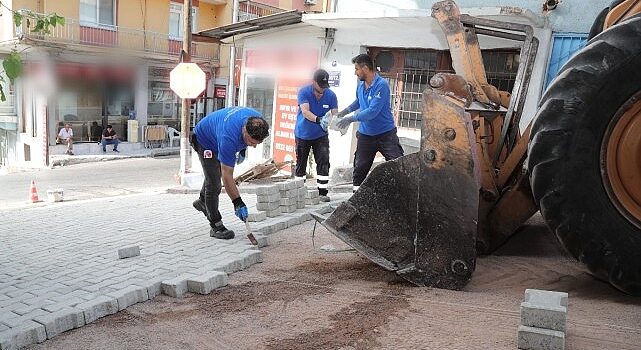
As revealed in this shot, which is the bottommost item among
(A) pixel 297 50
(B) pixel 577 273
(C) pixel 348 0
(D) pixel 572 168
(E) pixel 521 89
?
(B) pixel 577 273

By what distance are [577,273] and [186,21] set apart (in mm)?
11460

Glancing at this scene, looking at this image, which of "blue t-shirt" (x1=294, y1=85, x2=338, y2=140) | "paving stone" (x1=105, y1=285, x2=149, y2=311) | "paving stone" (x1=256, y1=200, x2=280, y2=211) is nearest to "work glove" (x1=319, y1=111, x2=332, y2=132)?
"blue t-shirt" (x1=294, y1=85, x2=338, y2=140)

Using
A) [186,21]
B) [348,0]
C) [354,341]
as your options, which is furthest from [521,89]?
[186,21]

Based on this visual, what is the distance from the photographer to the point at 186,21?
13.0 metres

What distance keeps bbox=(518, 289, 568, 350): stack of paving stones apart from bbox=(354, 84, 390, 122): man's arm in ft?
11.1

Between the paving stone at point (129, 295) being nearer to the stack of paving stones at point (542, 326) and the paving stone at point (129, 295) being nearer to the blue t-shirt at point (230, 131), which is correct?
the blue t-shirt at point (230, 131)

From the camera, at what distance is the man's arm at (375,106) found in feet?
18.9

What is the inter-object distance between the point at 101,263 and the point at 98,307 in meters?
1.18

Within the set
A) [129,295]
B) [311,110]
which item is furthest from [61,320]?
[311,110]

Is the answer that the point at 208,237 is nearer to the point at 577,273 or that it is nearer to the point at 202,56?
the point at 577,273

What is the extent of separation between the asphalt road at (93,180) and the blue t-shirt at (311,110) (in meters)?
7.34

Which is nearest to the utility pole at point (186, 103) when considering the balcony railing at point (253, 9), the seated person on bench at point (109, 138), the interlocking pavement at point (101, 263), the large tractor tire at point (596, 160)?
the interlocking pavement at point (101, 263)

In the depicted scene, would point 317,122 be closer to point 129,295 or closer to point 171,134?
point 129,295

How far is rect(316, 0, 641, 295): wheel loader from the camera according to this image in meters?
2.90
